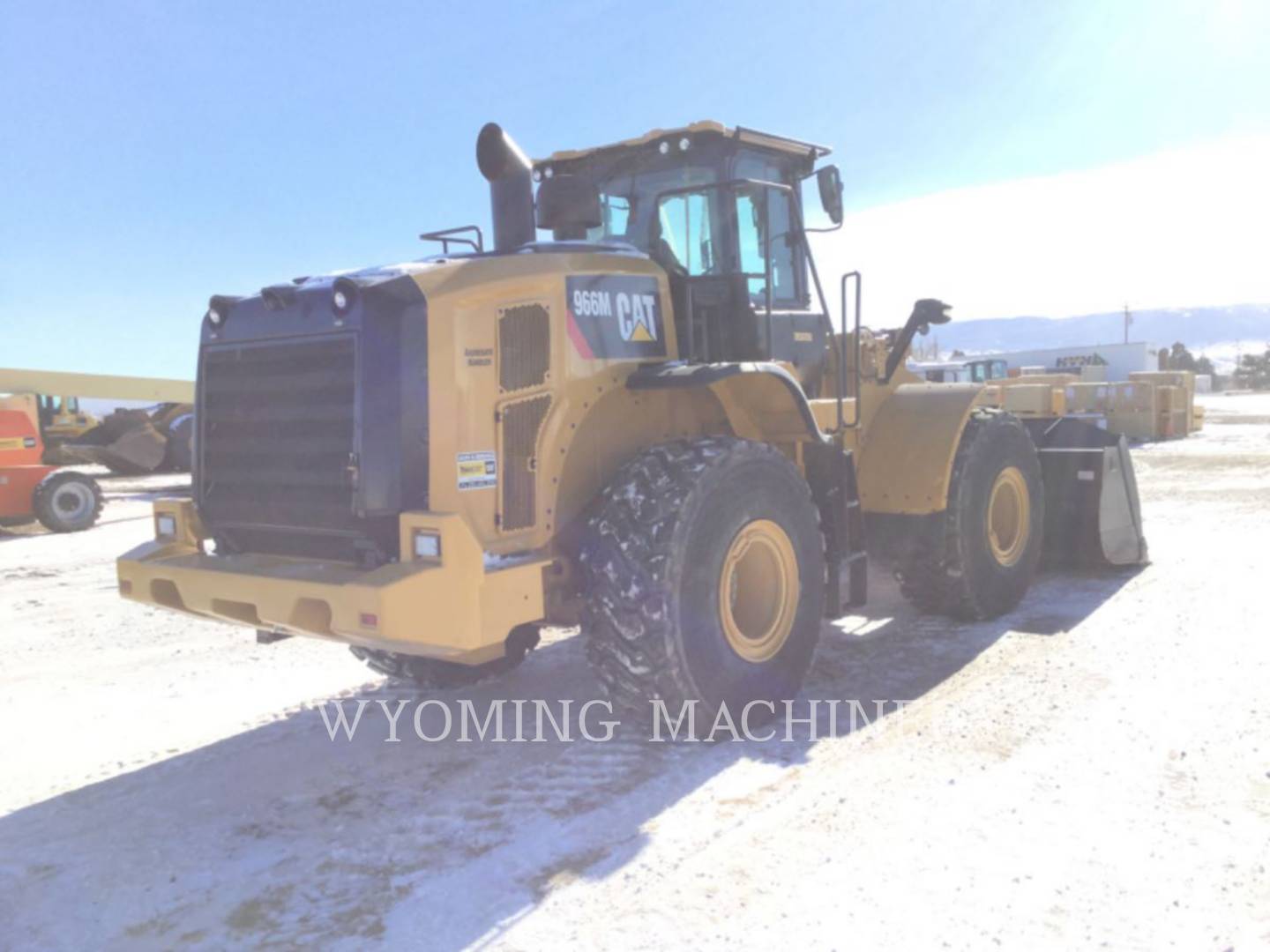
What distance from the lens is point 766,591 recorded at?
482 cm

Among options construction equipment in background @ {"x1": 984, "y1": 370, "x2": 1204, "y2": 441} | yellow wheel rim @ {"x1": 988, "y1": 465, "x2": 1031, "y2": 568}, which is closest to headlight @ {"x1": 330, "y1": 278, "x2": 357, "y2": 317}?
yellow wheel rim @ {"x1": 988, "y1": 465, "x2": 1031, "y2": 568}

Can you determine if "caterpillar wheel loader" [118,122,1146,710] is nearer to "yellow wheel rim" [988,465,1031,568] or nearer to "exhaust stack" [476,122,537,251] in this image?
"exhaust stack" [476,122,537,251]

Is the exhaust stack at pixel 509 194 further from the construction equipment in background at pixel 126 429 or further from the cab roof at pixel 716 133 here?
the construction equipment in background at pixel 126 429

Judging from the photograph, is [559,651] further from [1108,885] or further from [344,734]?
[1108,885]

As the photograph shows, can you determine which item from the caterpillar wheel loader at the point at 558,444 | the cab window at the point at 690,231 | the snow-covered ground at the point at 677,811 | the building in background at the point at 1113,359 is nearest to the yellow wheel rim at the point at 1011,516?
the snow-covered ground at the point at 677,811

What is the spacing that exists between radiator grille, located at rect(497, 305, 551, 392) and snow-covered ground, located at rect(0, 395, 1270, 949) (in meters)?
1.66

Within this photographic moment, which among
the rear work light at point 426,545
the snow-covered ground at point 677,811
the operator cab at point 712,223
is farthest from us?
the operator cab at point 712,223

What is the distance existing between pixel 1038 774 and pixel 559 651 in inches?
120

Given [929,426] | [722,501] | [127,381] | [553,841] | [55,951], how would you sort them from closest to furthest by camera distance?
1. [55,951]
2. [553,841]
3. [722,501]
4. [929,426]
5. [127,381]

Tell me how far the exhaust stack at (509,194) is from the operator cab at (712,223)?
0.14 metres

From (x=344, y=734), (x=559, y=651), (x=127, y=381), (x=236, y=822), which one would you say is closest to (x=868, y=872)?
(x=236, y=822)

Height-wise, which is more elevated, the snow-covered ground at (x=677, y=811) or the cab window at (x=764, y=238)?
the cab window at (x=764, y=238)

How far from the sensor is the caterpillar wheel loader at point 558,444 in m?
3.79

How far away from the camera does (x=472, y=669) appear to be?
18.0 ft
